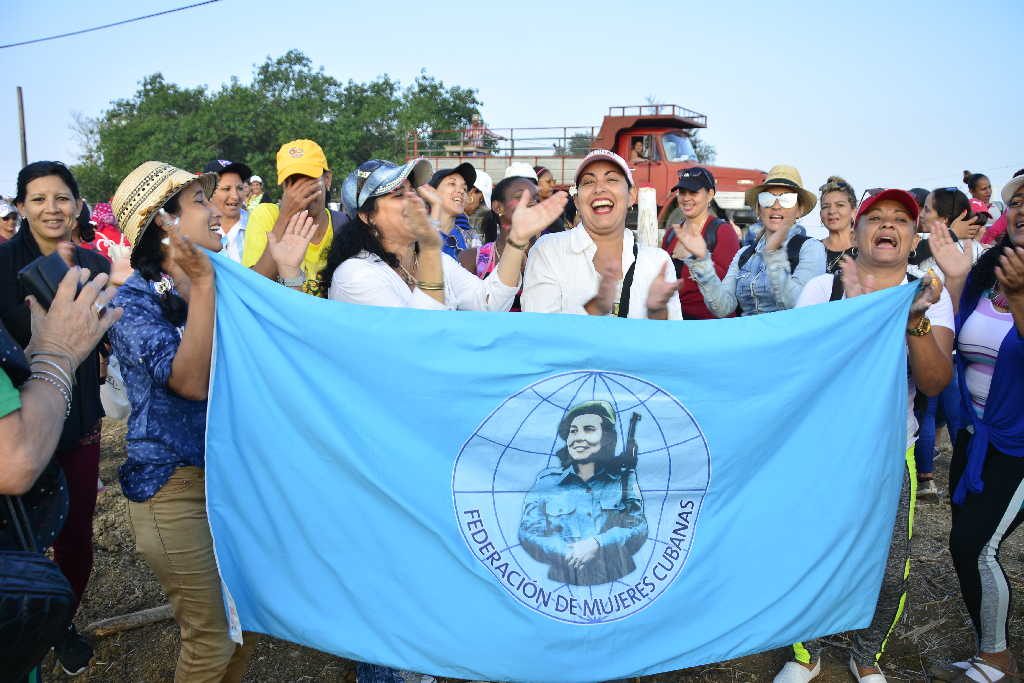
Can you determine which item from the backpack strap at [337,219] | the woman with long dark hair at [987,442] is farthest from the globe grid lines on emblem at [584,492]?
the backpack strap at [337,219]

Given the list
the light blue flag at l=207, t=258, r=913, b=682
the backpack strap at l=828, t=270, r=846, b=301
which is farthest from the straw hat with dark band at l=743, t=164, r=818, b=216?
the light blue flag at l=207, t=258, r=913, b=682

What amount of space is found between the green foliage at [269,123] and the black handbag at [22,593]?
125 feet

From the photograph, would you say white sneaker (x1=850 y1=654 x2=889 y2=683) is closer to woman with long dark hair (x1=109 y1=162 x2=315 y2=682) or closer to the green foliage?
woman with long dark hair (x1=109 y1=162 x2=315 y2=682)

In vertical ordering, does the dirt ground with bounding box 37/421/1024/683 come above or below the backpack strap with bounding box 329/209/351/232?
below

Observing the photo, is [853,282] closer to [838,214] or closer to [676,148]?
[838,214]

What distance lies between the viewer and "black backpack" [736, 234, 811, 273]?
4.14 metres

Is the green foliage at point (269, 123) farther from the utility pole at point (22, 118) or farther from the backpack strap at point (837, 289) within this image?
the backpack strap at point (837, 289)

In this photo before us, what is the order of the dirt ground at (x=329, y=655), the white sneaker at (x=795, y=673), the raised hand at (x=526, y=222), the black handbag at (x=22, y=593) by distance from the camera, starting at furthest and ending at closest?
the dirt ground at (x=329, y=655), the white sneaker at (x=795, y=673), the raised hand at (x=526, y=222), the black handbag at (x=22, y=593)

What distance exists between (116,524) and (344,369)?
3308 mm

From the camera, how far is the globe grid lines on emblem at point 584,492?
7.98ft

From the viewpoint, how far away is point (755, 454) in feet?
8.43

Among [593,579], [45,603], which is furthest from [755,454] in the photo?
[45,603]

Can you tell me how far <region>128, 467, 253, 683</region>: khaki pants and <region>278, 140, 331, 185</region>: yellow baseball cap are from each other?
Result: 1784 millimetres

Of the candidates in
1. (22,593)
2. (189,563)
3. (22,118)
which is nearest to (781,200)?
(189,563)
